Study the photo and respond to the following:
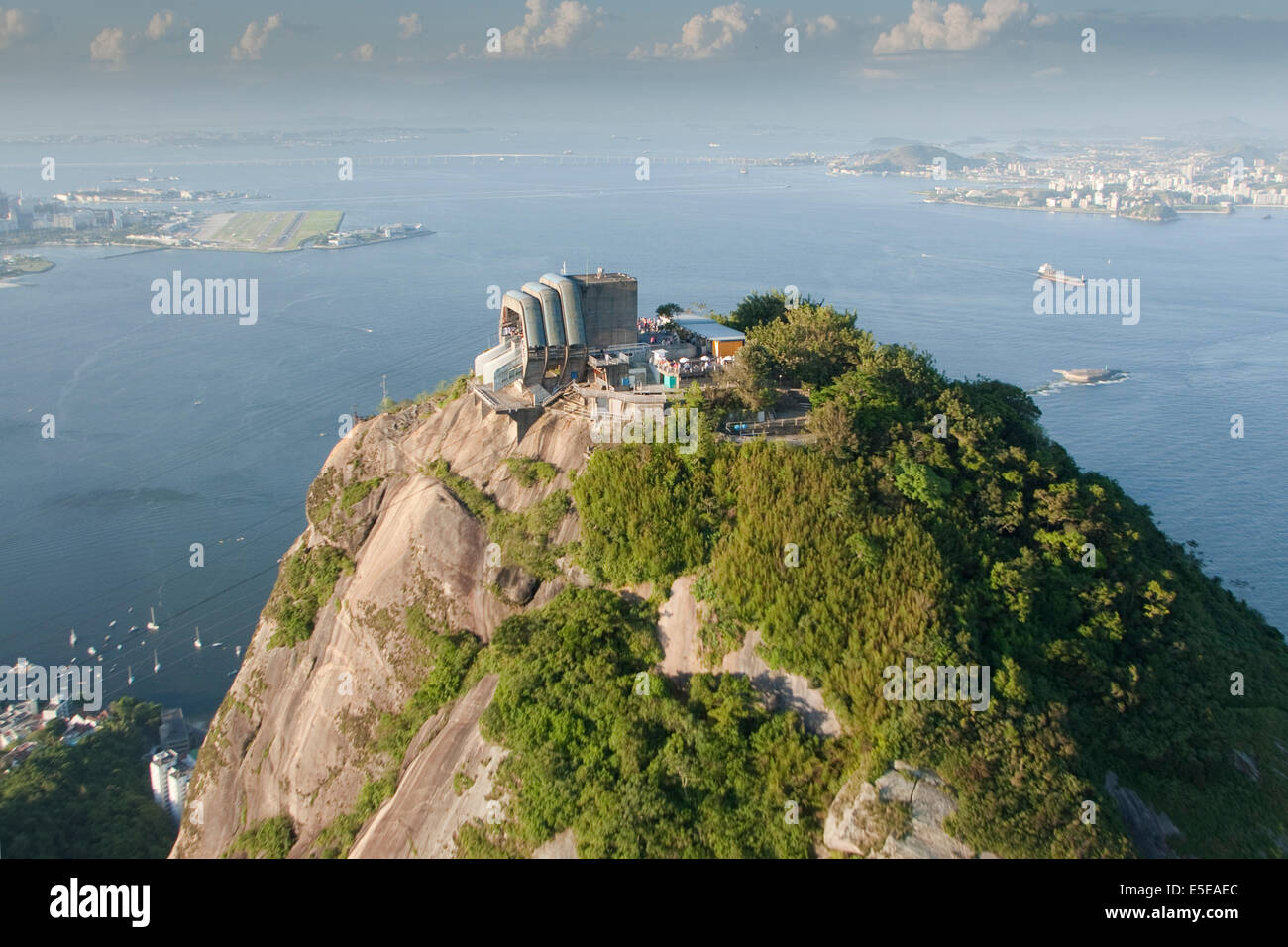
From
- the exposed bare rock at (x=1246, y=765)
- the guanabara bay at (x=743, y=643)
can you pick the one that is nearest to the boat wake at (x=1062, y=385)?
the guanabara bay at (x=743, y=643)

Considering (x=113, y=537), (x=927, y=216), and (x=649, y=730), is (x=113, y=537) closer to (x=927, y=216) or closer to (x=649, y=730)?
(x=649, y=730)

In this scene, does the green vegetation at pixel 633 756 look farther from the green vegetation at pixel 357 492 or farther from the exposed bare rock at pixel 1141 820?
the green vegetation at pixel 357 492

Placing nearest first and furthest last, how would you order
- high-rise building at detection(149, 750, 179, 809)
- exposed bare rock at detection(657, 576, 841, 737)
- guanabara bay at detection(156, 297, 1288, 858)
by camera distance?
guanabara bay at detection(156, 297, 1288, 858)
exposed bare rock at detection(657, 576, 841, 737)
high-rise building at detection(149, 750, 179, 809)

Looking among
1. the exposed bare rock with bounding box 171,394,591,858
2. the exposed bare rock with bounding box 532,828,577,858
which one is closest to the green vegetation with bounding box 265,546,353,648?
the exposed bare rock with bounding box 171,394,591,858

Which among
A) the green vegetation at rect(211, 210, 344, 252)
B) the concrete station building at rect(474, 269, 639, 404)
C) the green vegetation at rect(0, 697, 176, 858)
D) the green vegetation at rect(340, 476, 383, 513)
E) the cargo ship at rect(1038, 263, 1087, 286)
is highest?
the green vegetation at rect(211, 210, 344, 252)

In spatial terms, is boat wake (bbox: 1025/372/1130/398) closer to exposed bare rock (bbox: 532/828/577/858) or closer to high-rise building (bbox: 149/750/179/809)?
exposed bare rock (bbox: 532/828/577/858)

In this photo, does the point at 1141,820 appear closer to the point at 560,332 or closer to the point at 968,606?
the point at 968,606
